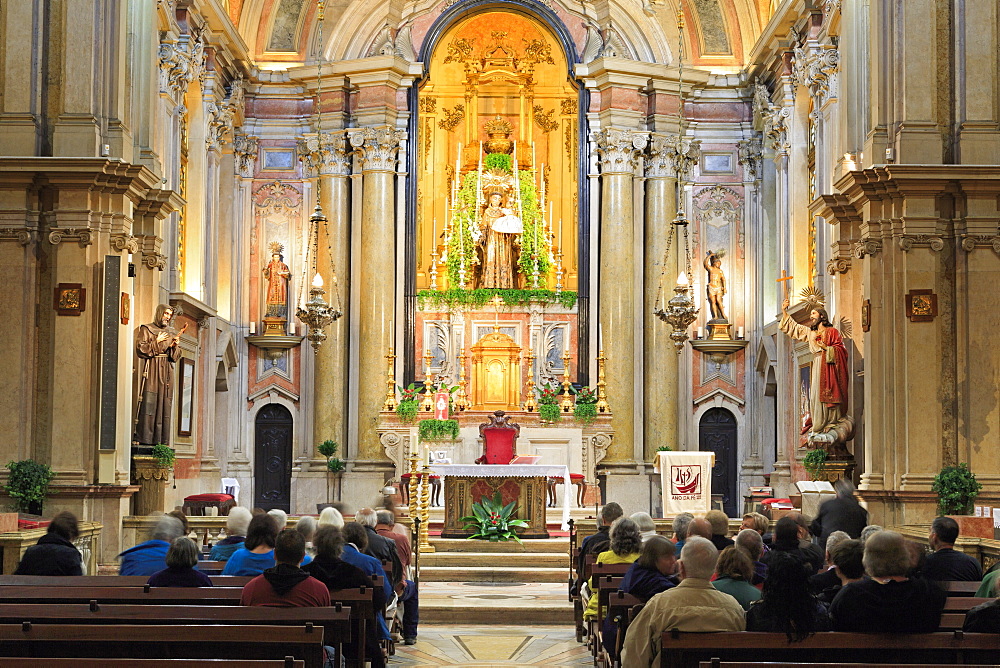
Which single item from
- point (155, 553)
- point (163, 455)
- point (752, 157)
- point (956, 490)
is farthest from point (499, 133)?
point (155, 553)

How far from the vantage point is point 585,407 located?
22156 millimetres

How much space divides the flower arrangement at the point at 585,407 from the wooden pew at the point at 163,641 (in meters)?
16.2

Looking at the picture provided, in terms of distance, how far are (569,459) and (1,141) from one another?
1091cm

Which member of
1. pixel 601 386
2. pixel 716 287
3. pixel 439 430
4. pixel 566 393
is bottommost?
pixel 439 430

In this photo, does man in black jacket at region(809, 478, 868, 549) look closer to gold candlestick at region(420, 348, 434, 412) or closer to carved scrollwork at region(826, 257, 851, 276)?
carved scrollwork at region(826, 257, 851, 276)

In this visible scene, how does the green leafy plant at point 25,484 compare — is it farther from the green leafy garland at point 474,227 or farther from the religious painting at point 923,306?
the green leafy garland at point 474,227

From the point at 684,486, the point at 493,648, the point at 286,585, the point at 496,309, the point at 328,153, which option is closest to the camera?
the point at 286,585

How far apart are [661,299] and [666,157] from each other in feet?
8.14

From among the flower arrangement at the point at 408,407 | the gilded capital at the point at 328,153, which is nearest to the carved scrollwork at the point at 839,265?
the flower arrangement at the point at 408,407

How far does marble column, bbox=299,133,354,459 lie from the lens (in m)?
22.8

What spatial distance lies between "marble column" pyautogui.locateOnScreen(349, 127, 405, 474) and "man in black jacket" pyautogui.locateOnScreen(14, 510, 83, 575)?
13.6 meters

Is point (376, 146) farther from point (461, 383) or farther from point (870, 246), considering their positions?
point (870, 246)

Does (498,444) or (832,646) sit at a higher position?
(498,444)

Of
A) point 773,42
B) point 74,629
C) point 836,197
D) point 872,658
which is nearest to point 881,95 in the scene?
point 836,197
